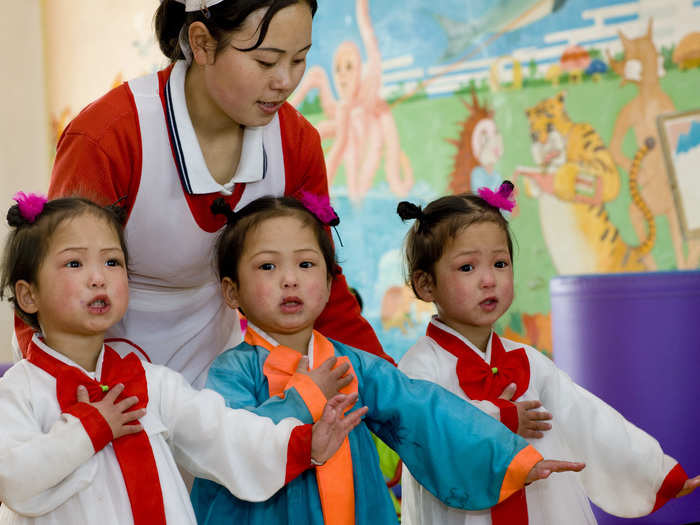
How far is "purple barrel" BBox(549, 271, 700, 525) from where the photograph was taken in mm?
3033

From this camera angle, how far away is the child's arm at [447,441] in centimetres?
186

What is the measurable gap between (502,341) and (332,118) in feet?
10.7

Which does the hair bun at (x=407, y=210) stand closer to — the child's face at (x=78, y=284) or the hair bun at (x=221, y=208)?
the hair bun at (x=221, y=208)

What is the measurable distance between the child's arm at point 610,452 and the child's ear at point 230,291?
76cm

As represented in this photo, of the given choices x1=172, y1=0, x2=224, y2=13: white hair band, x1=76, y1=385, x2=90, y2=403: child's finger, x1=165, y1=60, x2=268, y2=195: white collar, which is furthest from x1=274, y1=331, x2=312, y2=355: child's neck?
x1=172, y1=0, x2=224, y2=13: white hair band

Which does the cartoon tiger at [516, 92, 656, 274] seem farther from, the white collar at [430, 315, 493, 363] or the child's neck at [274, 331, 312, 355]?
the child's neck at [274, 331, 312, 355]

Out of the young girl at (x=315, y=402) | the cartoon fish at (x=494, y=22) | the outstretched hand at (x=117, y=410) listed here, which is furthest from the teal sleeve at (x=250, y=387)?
the cartoon fish at (x=494, y=22)

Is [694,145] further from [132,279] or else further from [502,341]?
[132,279]

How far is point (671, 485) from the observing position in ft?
6.77

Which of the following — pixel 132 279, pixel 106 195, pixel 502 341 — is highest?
pixel 106 195

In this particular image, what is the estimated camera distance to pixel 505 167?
4.59 metres

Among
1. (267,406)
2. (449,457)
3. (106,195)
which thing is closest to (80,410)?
(267,406)

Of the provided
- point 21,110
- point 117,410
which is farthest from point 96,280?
point 21,110

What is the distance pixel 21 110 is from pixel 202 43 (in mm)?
4904
